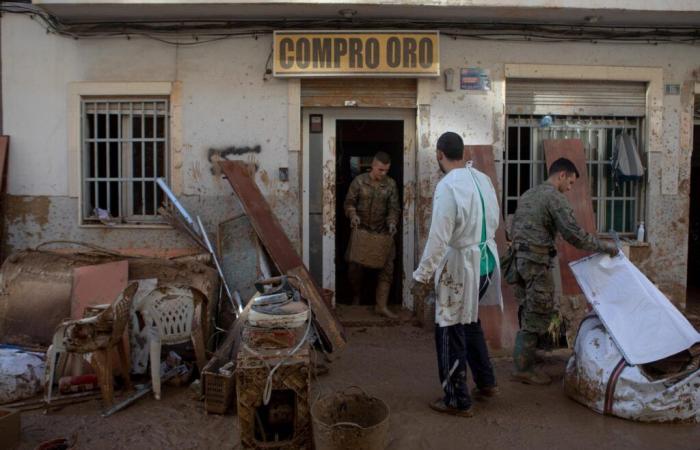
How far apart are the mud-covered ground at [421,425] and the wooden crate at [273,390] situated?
469 mm

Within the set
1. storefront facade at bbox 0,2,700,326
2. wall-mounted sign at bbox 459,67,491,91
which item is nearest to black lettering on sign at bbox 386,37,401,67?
storefront facade at bbox 0,2,700,326

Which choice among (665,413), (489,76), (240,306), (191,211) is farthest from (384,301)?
(665,413)

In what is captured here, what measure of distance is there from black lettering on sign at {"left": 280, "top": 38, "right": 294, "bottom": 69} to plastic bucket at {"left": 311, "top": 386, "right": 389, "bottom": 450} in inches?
170

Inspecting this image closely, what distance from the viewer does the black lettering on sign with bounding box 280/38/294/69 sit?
676cm

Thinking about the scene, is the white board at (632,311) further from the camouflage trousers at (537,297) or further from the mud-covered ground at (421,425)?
the mud-covered ground at (421,425)

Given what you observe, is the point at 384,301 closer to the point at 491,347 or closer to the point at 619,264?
the point at 491,347

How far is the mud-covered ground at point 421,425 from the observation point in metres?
3.93

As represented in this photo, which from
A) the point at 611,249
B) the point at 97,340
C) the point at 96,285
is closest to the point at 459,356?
the point at 611,249

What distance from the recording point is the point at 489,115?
706 cm

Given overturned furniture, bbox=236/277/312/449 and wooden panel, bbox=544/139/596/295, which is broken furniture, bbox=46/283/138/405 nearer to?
overturned furniture, bbox=236/277/312/449

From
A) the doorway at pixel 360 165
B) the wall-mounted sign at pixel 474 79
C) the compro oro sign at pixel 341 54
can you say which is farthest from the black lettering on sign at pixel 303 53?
the wall-mounted sign at pixel 474 79

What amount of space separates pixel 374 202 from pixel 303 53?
197 centimetres

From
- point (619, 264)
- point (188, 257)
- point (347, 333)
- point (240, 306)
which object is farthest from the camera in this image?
point (347, 333)

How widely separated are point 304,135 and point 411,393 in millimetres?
3657
